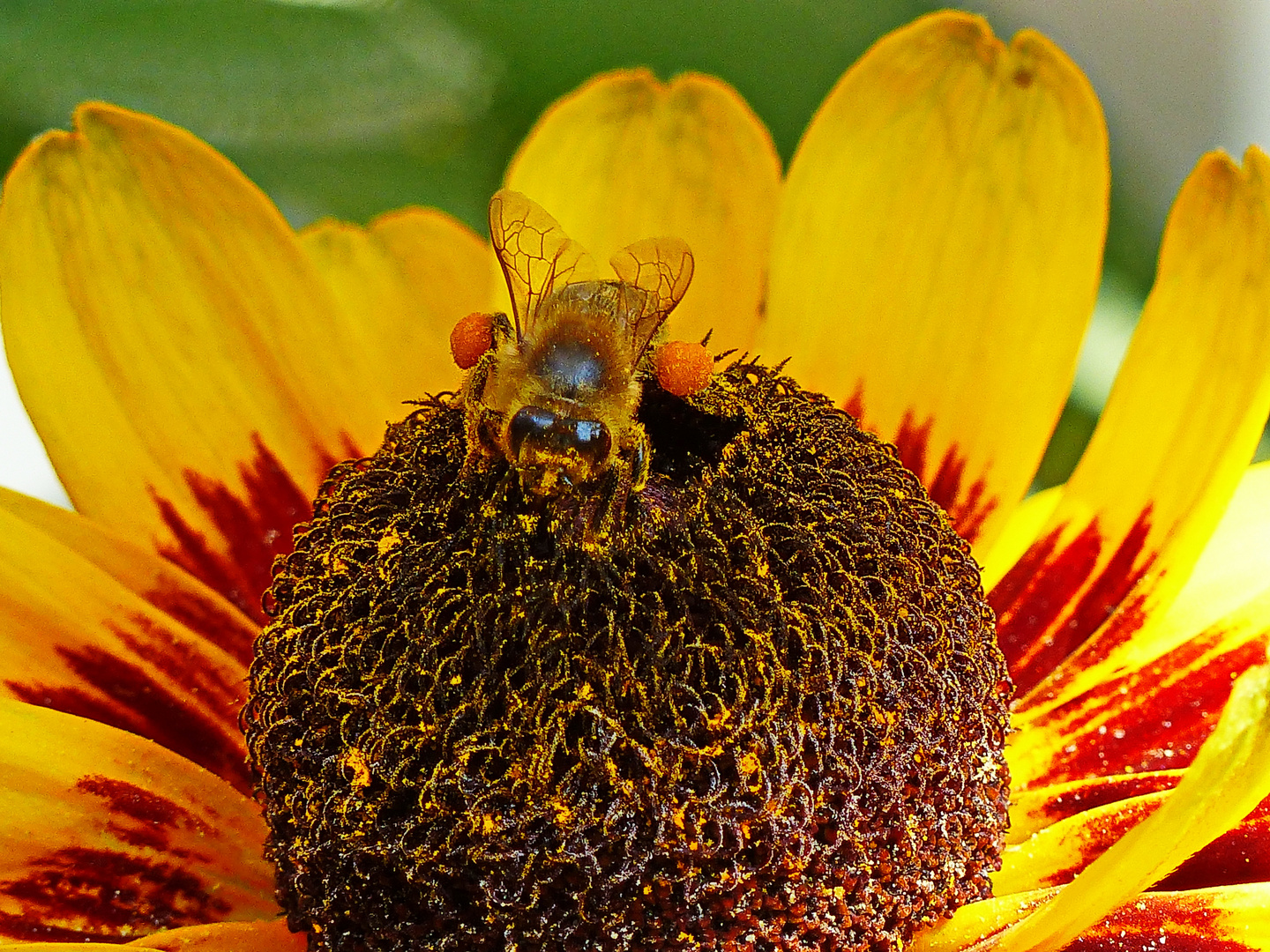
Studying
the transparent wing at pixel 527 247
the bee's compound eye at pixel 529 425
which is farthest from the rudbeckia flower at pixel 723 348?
the bee's compound eye at pixel 529 425

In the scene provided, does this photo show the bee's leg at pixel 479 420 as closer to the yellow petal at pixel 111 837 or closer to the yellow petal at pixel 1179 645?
the yellow petal at pixel 111 837

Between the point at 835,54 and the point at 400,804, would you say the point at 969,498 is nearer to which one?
the point at 400,804

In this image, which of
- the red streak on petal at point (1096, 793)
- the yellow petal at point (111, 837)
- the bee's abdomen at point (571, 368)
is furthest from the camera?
the red streak on petal at point (1096, 793)

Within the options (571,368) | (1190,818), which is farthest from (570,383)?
(1190,818)

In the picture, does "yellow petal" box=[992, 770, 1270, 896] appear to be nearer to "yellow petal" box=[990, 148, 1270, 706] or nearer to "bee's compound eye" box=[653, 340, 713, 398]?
"yellow petal" box=[990, 148, 1270, 706]

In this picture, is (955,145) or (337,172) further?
(337,172)

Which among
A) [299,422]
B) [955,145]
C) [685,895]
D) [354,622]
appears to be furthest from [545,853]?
[955,145]

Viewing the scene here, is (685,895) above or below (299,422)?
below
